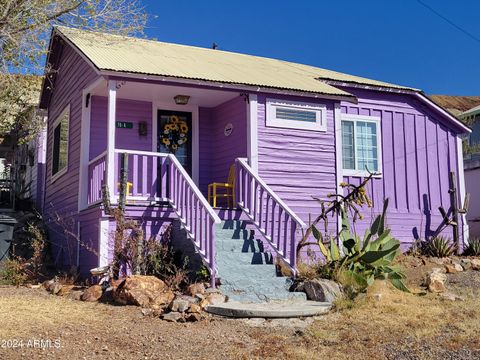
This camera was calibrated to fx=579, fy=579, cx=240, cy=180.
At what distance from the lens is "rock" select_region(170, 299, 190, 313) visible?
7176 millimetres

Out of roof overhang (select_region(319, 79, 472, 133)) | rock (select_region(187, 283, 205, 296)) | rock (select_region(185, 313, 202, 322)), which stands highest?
roof overhang (select_region(319, 79, 472, 133))

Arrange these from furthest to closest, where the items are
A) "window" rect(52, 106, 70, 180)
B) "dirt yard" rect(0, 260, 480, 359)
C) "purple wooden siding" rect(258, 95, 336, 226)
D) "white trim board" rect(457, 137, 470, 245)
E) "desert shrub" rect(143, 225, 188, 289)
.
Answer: "white trim board" rect(457, 137, 470, 245)
"window" rect(52, 106, 70, 180)
"purple wooden siding" rect(258, 95, 336, 226)
"desert shrub" rect(143, 225, 188, 289)
"dirt yard" rect(0, 260, 480, 359)

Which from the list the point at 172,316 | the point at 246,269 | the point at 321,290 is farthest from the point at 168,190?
the point at 172,316

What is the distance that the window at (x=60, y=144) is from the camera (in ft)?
42.4

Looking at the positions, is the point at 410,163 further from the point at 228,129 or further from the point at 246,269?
the point at 246,269

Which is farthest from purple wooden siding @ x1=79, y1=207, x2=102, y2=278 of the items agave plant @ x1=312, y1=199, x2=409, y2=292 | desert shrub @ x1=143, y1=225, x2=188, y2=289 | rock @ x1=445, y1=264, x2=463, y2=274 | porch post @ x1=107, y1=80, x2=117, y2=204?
rock @ x1=445, y1=264, x2=463, y2=274

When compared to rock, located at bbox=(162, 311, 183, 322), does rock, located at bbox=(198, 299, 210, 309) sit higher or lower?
higher

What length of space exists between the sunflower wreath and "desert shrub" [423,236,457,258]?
5.95m

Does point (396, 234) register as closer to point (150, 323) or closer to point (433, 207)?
point (433, 207)

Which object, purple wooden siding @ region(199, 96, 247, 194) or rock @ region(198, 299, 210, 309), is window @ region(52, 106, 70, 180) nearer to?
purple wooden siding @ region(199, 96, 247, 194)

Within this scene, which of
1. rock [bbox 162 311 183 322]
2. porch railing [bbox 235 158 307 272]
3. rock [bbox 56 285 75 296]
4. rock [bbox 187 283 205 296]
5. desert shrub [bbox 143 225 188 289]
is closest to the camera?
rock [bbox 162 311 183 322]

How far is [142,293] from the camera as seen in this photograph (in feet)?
25.2

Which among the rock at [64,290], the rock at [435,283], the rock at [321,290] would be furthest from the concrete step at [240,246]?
the rock at [435,283]

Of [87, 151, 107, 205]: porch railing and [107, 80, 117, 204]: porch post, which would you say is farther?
[87, 151, 107, 205]: porch railing
